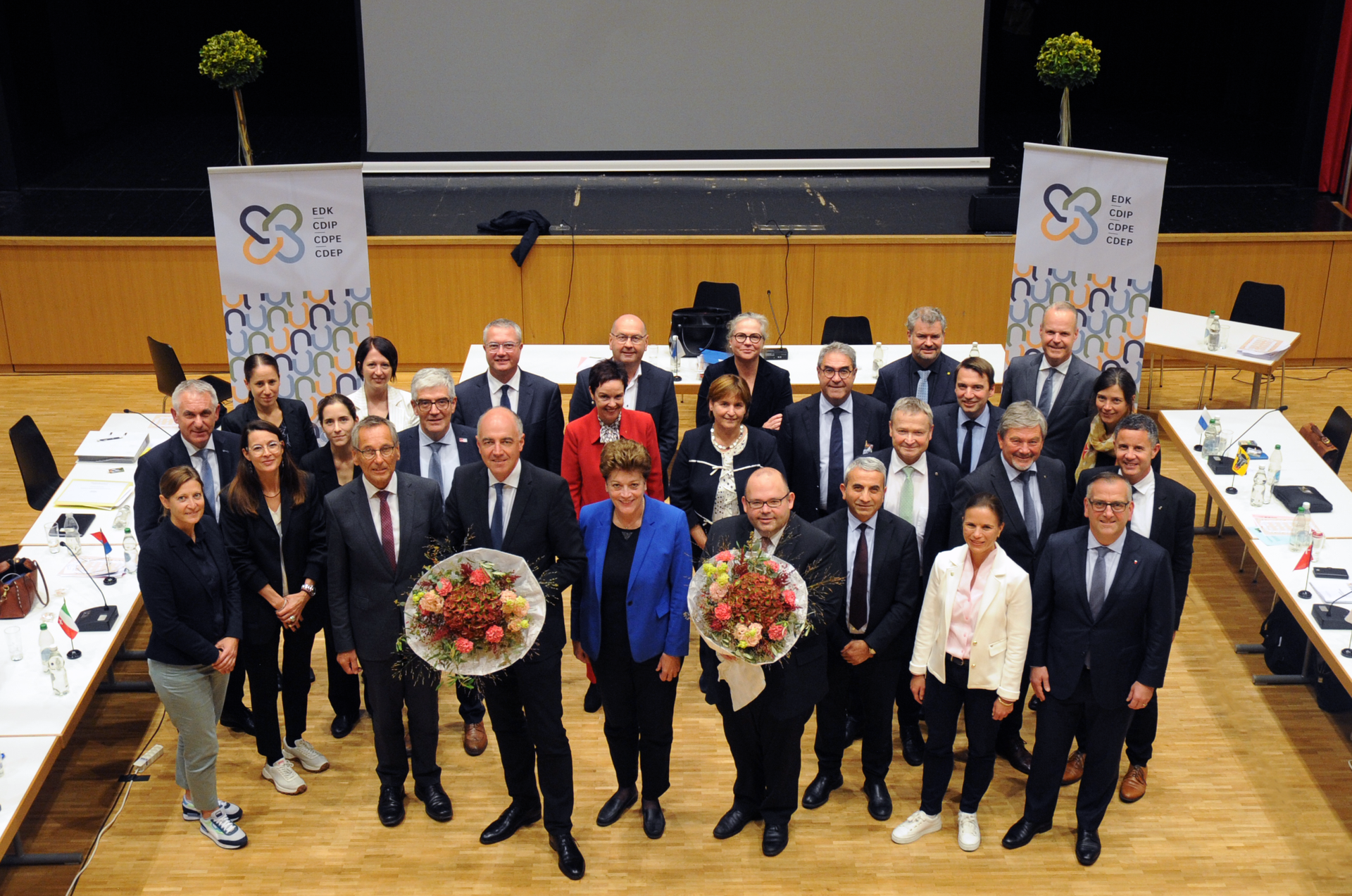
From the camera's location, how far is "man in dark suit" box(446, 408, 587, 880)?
15.5ft

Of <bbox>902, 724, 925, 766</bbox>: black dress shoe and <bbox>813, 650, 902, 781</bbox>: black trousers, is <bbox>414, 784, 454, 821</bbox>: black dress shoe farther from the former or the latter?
<bbox>902, 724, 925, 766</bbox>: black dress shoe

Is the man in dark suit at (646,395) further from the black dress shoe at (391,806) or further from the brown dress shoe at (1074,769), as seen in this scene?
the brown dress shoe at (1074,769)

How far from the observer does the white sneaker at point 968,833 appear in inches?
200

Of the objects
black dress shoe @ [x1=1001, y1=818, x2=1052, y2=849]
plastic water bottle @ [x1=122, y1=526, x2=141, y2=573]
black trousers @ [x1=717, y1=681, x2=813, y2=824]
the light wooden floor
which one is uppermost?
plastic water bottle @ [x1=122, y1=526, x2=141, y2=573]

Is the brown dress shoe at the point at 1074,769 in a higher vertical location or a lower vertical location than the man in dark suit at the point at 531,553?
lower

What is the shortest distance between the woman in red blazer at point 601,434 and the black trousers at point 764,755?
4.11 ft

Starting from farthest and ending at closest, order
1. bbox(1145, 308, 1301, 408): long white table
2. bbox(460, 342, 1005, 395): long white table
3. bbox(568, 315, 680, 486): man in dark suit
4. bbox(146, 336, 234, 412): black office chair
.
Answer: bbox(1145, 308, 1301, 408): long white table → bbox(146, 336, 234, 412): black office chair → bbox(460, 342, 1005, 395): long white table → bbox(568, 315, 680, 486): man in dark suit

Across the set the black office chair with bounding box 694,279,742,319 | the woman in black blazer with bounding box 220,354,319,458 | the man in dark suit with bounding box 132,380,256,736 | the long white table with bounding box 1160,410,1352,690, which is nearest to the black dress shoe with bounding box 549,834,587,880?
the man in dark suit with bounding box 132,380,256,736

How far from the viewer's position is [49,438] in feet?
29.8

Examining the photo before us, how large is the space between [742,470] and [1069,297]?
3133 mm

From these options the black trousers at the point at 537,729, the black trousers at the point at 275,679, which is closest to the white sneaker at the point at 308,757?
the black trousers at the point at 275,679

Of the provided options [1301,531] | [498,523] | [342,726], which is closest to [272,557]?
[498,523]

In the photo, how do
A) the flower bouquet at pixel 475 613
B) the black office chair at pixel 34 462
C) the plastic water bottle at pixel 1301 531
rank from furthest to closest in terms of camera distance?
the black office chair at pixel 34 462 → the plastic water bottle at pixel 1301 531 → the flower bouquet at pixel 475 613

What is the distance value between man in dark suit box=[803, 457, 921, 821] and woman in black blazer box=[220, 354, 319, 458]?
2500 mm
